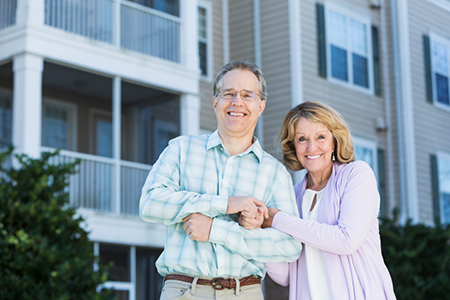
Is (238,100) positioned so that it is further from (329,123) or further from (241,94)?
(329,123)

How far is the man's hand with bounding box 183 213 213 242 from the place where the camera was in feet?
11.5

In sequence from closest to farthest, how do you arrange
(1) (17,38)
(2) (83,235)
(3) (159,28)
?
(2) (83,235) < (1) (17,38) < (3) (159,28)

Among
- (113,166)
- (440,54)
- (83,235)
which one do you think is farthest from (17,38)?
(440,54)

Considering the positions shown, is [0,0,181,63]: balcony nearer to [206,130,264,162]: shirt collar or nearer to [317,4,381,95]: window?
[317,4,381,95]: window

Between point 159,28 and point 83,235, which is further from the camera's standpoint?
point 159,28

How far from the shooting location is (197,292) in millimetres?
3545

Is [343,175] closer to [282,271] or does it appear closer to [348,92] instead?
[282,271]

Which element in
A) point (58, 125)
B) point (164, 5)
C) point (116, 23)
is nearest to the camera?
point (116, 23)

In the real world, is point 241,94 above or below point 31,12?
below

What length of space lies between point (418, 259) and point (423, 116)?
5384 millimetres

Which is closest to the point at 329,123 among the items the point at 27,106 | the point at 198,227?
the point at 198,227

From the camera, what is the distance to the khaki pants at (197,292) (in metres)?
3.54

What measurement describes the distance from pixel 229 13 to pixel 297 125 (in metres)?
12.4

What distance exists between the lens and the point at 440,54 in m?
18.1
